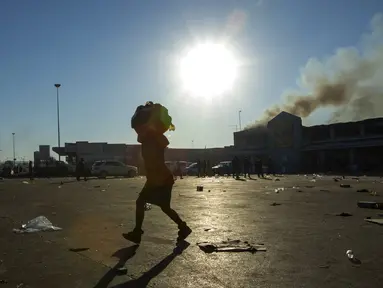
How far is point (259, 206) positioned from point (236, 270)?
721cm

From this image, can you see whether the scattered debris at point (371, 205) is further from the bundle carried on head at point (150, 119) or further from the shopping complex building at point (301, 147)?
the shopping complex building at point (301, 147)

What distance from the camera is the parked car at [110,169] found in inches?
1789

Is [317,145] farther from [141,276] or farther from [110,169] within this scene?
[141,276]

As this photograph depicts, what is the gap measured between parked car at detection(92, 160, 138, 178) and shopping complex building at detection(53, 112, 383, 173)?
1697mm

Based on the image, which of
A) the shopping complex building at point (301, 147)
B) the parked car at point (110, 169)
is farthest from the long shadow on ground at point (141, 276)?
the shopping complex building at point (301, 147)

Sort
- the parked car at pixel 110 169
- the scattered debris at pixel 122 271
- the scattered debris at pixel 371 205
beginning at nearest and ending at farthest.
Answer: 1. the scattered debris at pixel 122 271
2. the scattered debris at pixel 371 205
3. the parked car at pixel 110 169

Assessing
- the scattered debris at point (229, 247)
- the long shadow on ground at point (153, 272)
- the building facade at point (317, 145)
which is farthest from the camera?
the building facade at point (317, 145)

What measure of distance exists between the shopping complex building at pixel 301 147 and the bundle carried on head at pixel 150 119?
4110 cm

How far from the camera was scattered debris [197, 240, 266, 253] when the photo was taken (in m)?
5.71

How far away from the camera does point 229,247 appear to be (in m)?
5.84

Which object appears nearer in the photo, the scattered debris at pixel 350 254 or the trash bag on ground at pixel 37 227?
the scattered debris at pixel 350 254

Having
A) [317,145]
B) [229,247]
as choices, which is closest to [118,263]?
[229,247]

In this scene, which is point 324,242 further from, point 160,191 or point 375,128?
point 375,128

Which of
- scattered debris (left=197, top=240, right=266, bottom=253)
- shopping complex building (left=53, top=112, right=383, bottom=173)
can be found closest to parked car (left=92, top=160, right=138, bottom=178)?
shopping complex building (left=53, top=112, right=383, bottom=173)
